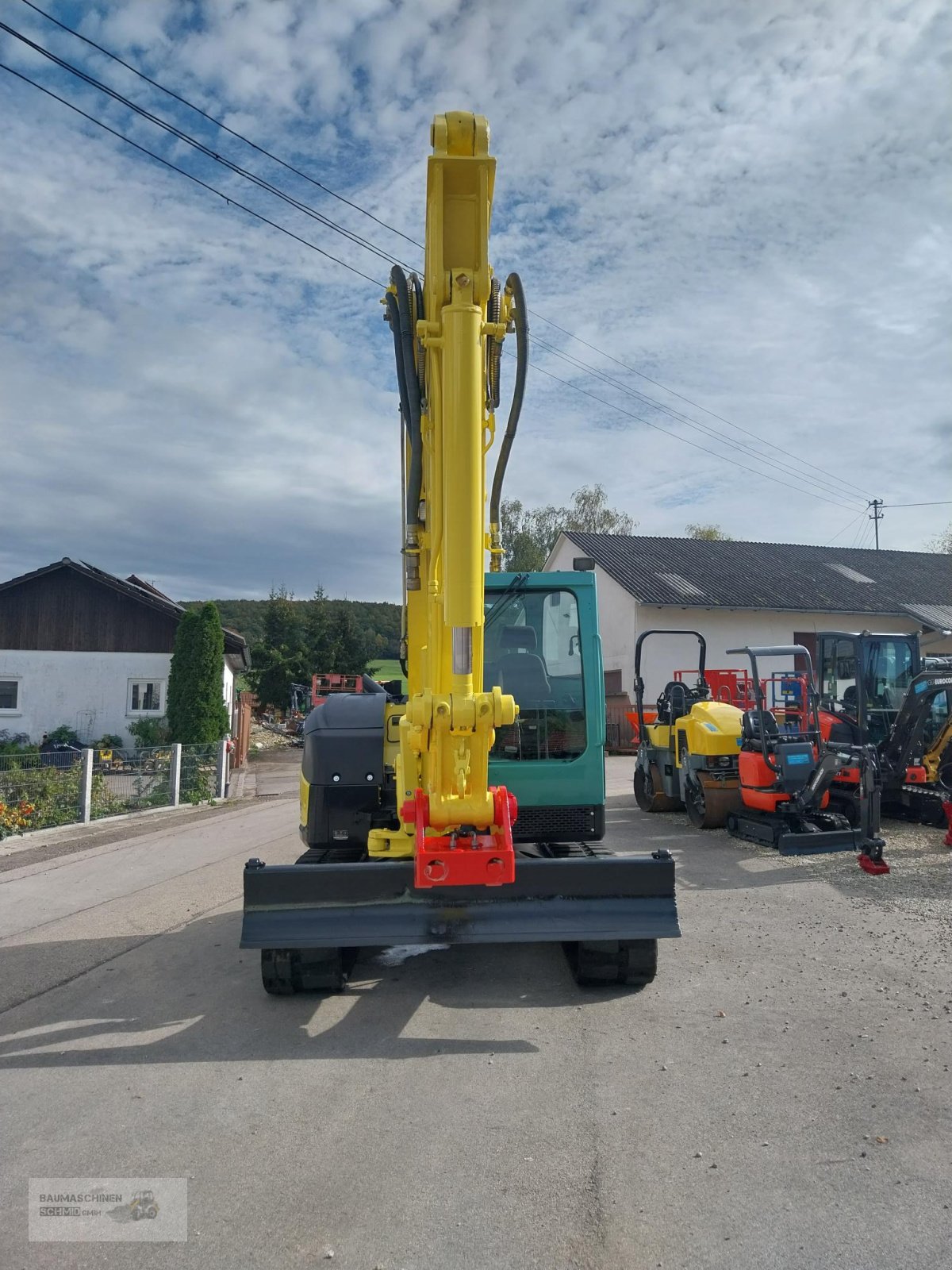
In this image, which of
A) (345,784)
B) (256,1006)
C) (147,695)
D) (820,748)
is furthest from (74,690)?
(256,1006)

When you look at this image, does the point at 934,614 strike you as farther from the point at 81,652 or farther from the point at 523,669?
the point at 523,669

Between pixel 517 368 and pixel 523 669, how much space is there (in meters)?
1.94

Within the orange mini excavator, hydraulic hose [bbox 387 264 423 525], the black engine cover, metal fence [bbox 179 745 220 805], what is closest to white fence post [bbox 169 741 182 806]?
metal fence [bbox 179 745 220 805]

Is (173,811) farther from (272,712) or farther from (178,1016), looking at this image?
(272,712)

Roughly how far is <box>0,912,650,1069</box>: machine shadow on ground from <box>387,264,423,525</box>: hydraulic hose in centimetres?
270

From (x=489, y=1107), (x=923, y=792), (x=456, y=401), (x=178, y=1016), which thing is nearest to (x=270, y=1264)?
(x=489, y=1107)

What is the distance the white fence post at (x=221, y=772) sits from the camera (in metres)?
17.9

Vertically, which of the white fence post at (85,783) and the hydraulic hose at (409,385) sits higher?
the hydraulic hose at (409,385)

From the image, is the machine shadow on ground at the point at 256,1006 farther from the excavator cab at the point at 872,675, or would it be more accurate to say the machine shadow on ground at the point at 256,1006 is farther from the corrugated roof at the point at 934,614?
the corrugated roof at the point at 934,614

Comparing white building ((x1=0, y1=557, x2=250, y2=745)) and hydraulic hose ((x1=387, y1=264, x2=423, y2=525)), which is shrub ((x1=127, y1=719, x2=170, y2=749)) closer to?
white building ((x1=0, y1=557, x2=250, y2=745))

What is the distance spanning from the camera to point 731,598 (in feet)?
99.7

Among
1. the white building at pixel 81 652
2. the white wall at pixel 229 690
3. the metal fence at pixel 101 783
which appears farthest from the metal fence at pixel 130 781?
the white wall at pixel 229 690

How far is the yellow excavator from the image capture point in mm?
4355

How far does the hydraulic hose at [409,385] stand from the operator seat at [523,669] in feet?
4.55
